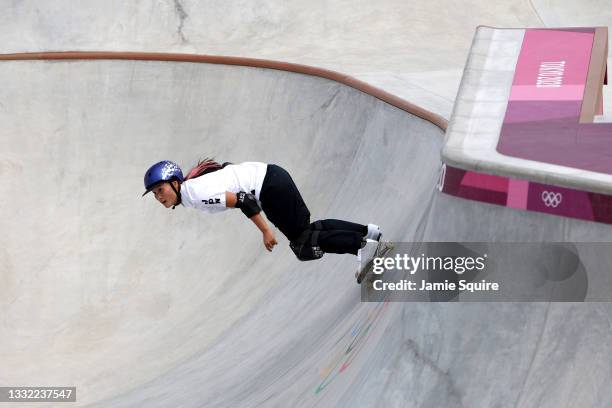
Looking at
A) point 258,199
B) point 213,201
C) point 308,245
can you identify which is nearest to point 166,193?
point 213,201

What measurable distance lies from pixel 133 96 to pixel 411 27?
481 cm

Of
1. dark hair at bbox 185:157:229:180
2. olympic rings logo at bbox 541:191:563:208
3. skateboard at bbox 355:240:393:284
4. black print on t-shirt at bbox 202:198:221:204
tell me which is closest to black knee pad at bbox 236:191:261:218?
black print on t-shirt at bbox 202:198:221:204

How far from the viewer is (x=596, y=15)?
16203 millimetres

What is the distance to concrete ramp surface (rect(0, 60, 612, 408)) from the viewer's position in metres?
5.58

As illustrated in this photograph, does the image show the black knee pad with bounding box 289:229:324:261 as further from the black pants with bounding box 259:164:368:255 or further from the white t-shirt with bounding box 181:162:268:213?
the white t-shirt with bounding box 181:162:268:213

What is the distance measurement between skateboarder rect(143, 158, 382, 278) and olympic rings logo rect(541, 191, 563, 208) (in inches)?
68.3

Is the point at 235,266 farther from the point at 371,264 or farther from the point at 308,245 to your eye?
the point at 308,245

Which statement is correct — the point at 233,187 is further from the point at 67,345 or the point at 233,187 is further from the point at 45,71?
the point at 45,71

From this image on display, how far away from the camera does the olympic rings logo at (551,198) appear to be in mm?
5449

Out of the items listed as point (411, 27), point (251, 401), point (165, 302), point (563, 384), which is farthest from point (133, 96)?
point (563, 384)

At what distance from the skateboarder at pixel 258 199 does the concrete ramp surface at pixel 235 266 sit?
1.96 ft

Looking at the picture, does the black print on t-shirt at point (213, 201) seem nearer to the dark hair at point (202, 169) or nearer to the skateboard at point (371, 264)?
the dark hair at point (202, 169)

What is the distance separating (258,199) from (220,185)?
1.06 ft

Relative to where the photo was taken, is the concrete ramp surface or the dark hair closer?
the concrete ramp surface
